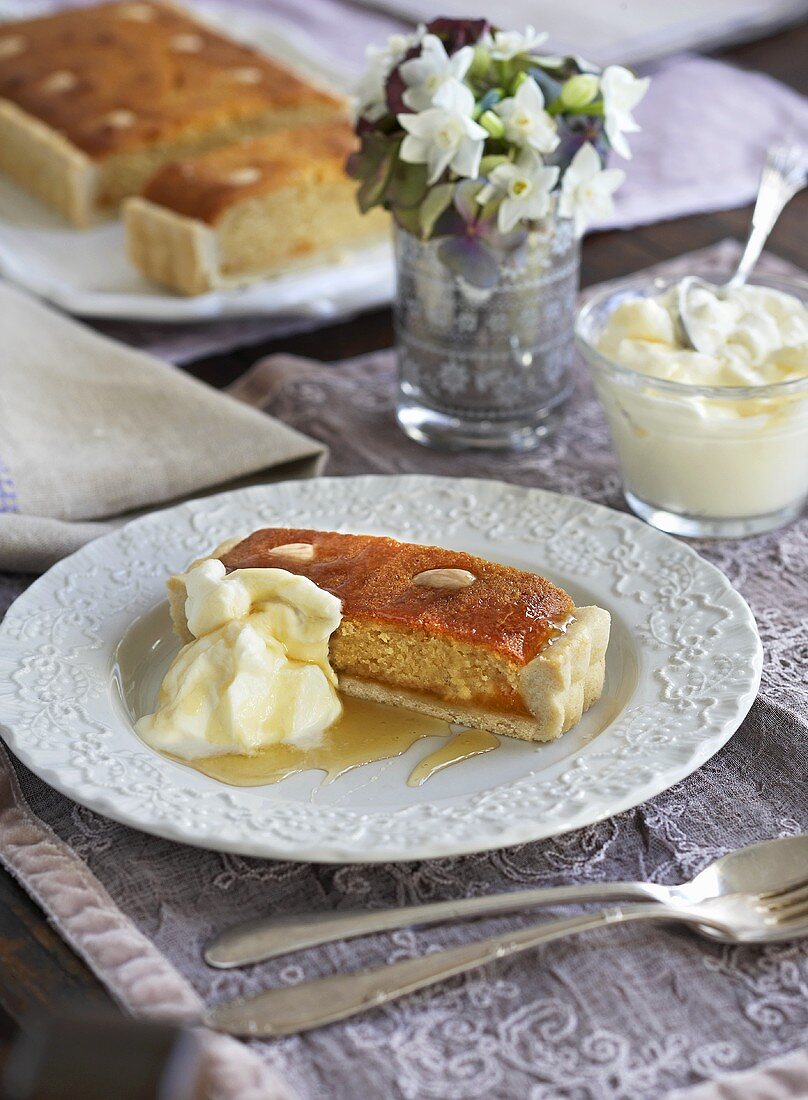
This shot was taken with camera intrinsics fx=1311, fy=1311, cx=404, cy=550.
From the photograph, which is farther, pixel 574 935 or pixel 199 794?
pixel 199 794

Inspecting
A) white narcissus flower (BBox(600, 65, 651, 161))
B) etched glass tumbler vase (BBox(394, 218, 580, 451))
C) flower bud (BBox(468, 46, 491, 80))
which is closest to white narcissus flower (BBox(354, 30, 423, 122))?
flower bud (BBox(468, 46, 491, 80))

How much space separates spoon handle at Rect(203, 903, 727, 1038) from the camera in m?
1.41

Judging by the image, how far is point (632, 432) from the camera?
7.84ft

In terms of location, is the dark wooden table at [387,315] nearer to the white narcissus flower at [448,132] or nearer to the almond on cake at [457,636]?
the almond on cake at [457,636]

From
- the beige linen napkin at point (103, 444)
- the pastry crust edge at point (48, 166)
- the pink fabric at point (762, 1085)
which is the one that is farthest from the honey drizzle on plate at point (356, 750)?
the pastry crust edge at point (48, 166)

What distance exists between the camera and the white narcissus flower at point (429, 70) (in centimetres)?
227

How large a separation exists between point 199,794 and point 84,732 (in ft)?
0.72

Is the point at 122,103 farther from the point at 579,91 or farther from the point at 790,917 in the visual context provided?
the point at 790,917

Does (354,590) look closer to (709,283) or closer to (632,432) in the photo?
(632,432)

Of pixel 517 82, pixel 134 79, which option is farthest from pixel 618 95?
pixel 134 79

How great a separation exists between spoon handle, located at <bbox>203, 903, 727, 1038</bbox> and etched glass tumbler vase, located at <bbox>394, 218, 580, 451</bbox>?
52.8 inches

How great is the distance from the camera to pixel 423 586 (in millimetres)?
1925

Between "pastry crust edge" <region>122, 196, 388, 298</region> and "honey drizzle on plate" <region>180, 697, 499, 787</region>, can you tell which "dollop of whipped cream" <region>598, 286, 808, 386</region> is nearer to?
"honey drizzle on plate" <region>180, 697, 499, 787</region>

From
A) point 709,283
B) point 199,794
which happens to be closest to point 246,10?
point 709,283
